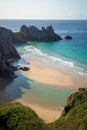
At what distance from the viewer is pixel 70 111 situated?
29906mm

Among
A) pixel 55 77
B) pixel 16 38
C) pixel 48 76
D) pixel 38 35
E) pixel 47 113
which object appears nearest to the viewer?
pixel 47 113

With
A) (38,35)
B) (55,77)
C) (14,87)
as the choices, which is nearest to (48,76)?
(55,77)

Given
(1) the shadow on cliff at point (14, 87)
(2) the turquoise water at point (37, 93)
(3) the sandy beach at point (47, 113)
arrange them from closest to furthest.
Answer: (3) the sandy beach at point (47, 113) < (2) the turquoise water at point (37, 93) < (1) the shadow on cliff at point (14, 87)

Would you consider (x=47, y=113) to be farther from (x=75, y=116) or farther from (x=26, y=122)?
(x=26, y=122)

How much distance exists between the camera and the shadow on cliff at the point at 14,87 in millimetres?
44219

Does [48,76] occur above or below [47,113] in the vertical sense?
below

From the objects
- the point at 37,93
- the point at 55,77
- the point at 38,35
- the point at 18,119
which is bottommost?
the point at 38,35

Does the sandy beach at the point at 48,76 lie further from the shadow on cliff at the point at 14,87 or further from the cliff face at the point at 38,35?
the cliff face at the point at 38,35

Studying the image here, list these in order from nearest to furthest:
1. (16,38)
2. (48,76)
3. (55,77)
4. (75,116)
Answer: (75,116) → (55,77) → (48,76) → (16,38)

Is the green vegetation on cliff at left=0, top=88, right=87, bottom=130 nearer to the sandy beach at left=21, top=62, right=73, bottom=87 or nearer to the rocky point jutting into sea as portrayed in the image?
the sandy beach at left=21, top=62, right=73, bottom=87

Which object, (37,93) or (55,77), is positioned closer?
(37,93)

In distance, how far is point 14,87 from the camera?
160 ft

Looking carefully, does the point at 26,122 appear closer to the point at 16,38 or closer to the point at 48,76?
the point at 48,76

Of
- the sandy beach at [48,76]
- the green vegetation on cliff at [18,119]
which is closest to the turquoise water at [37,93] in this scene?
the sandy beach at [48,76]
